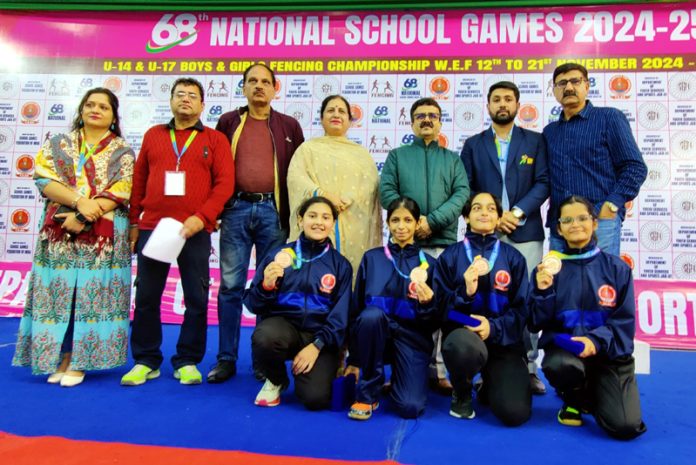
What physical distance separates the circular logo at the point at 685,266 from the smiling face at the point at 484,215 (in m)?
2.59

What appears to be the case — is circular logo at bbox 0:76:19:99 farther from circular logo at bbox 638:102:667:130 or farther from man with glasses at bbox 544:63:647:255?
circular logo at bbox 638:102:667:130

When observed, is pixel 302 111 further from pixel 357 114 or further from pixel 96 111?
pixel 96 111

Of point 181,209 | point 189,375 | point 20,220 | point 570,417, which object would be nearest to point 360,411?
point 570,417

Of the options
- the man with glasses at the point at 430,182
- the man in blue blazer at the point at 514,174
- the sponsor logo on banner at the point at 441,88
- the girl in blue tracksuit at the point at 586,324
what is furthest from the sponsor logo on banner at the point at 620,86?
the girl in blue tracksuit at the point at 586,324

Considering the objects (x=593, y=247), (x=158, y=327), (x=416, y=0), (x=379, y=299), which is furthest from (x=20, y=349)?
(x=416, y=0)

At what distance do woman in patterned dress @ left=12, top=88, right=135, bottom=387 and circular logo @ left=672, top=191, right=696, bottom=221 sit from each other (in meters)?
4.26

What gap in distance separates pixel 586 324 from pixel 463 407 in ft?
2.16

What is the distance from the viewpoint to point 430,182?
2.59m

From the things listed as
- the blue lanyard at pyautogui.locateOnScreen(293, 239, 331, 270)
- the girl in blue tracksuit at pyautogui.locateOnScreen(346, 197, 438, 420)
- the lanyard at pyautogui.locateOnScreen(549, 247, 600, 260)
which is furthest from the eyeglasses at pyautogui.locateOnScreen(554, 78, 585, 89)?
the blue lanyard at pyautogui.locateOnScreen(293, 239, 331, 270)

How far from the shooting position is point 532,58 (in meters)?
4.19

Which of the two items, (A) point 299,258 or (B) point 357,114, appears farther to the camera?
(B) point 357,114

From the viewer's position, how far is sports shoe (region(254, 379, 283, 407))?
2.17m

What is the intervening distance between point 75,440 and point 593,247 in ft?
7.52

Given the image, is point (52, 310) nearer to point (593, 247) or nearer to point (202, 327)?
point (202, 327)
